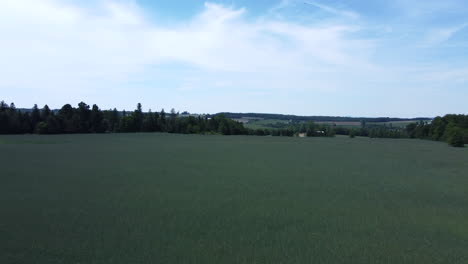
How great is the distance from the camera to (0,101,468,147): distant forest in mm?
84562

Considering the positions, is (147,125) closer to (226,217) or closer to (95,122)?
(95,122)

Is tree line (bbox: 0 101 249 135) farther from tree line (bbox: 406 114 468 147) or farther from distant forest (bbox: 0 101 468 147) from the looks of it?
tree line (bbox: 406 114 468 147)

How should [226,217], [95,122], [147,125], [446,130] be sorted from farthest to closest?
1. [147,125]
2. [95,122]
3. [446,130]
4. [226,217]

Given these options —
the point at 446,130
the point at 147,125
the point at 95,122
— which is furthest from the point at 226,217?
the point at 147,125

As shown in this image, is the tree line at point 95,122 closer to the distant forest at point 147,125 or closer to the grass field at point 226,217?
the distant forest at point 147,125

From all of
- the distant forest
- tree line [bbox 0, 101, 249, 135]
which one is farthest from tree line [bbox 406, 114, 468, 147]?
tree line [bbox 0, 101, 249, 135]

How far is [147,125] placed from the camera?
115438mm

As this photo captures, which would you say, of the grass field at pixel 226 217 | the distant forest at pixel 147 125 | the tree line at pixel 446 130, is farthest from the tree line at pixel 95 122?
the grass field at pixel 226 217

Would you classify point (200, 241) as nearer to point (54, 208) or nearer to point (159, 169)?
point (54, 208)

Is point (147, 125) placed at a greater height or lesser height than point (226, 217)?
greater

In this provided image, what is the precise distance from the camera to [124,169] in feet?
105

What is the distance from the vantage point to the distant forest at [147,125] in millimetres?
84562

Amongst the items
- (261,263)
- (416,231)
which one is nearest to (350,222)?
(416,231)

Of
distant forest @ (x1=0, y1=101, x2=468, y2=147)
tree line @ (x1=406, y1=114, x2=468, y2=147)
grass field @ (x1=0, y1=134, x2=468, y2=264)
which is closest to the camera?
grass field @ (x1=0, y1=134, x2=468, y2=264)
